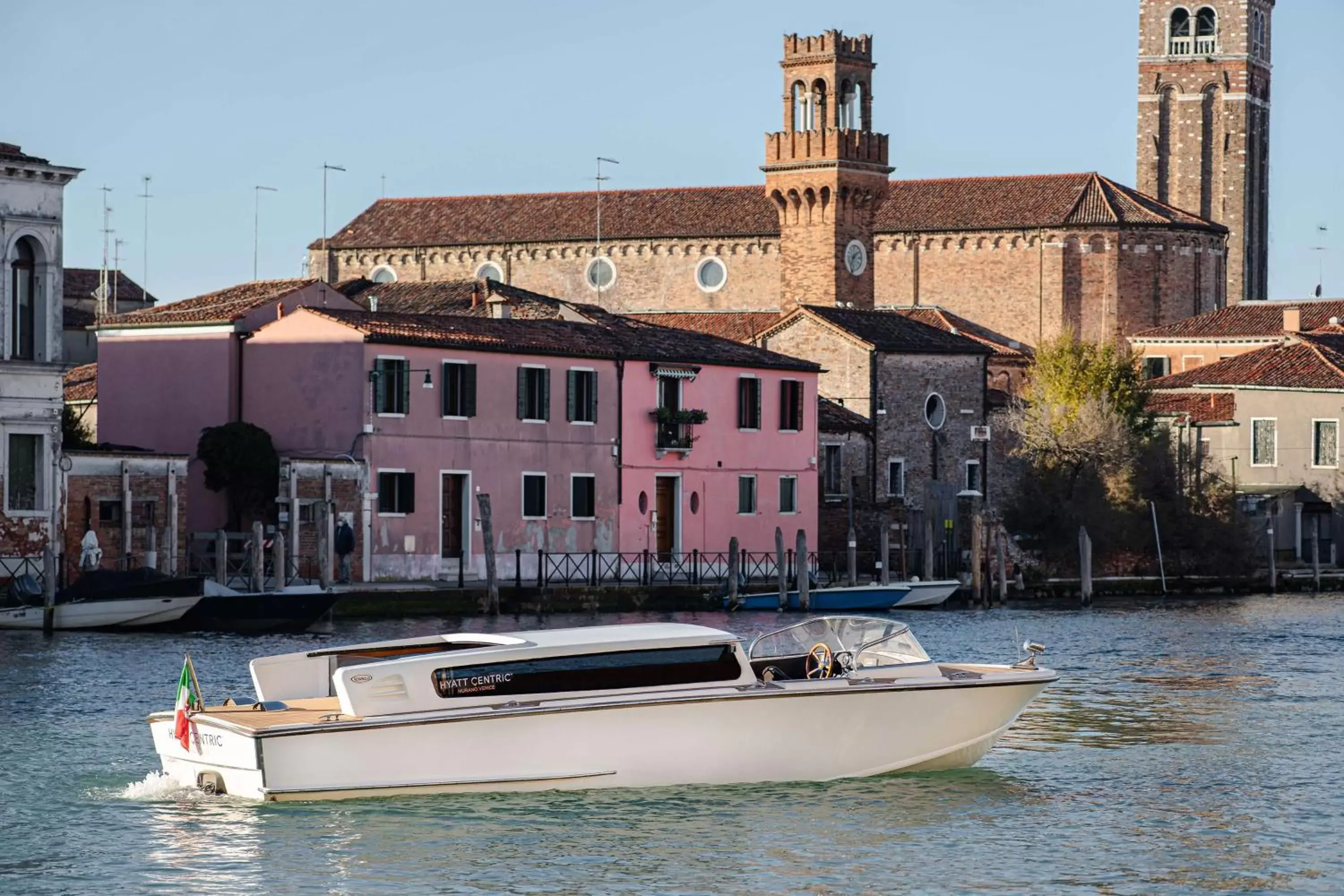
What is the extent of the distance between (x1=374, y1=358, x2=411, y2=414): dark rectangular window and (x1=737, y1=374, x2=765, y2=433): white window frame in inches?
387

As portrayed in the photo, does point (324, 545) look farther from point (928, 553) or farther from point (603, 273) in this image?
A: point (603, 273)

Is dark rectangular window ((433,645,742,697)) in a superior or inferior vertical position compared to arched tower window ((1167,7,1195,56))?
inferior

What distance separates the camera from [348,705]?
20.0 m

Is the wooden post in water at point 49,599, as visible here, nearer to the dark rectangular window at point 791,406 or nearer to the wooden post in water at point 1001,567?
the dark rectangular window at point 791,406

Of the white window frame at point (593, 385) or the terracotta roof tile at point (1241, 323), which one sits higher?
the terracotta roof tile at point (1241, 323)

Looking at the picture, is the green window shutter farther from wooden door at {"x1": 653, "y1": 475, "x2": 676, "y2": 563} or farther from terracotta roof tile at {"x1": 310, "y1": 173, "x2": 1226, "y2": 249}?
terracotta roof tile at {"x1": 310, "y1": 173, "x2": 1226, "y2": 249}

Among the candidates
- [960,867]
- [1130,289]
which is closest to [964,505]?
[1130,289]

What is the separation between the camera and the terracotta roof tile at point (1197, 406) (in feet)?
221

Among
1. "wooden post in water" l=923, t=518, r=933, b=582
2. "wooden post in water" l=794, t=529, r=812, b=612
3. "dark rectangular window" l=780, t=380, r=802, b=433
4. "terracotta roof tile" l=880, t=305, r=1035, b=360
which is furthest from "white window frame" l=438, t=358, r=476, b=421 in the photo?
"terracotta roof tile" l=880, t=305, r=1035, b=360

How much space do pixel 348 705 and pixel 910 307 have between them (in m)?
66.6

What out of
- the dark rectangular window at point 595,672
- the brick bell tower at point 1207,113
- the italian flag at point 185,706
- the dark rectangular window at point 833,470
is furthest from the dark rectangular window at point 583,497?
A: the brick bell tower at point 1207,113

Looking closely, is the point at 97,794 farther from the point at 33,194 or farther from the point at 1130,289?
the point at 1130,289

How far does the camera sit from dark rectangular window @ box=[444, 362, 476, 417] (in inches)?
1863

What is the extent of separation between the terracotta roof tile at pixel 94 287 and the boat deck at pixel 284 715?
56.4 meters
